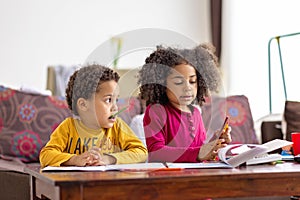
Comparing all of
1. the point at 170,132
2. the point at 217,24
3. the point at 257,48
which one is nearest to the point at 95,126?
the point at 170,132

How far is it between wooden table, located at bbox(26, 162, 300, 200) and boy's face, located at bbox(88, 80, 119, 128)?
32 centimetres

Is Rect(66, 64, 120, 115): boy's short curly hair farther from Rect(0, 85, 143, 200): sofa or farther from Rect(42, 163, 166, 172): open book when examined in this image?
Rect(0, 85, 143, 200): sofa

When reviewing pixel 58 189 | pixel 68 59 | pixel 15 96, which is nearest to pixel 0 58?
pixel 68 59

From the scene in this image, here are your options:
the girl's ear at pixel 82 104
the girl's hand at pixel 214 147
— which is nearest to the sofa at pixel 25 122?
the girl's ear at pixel 82 104

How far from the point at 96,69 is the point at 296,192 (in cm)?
75

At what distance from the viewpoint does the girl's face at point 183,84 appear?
2.11m

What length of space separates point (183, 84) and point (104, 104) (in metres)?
0.28

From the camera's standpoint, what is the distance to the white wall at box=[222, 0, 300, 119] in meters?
4.07

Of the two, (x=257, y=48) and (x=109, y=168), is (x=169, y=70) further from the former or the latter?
(x=257, y=48)

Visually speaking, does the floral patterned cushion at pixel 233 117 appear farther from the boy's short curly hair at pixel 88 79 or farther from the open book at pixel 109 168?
the open book at pixel 109 168

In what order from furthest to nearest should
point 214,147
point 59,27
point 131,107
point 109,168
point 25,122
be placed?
point 59,27
point 131,107
point 25,122
point 214,147
point 109,168

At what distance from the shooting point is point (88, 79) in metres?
2.04

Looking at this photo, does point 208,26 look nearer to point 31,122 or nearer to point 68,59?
point 68,59

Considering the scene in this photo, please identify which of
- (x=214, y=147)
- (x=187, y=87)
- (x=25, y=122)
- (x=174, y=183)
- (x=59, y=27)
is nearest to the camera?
(x=174, y=183)
